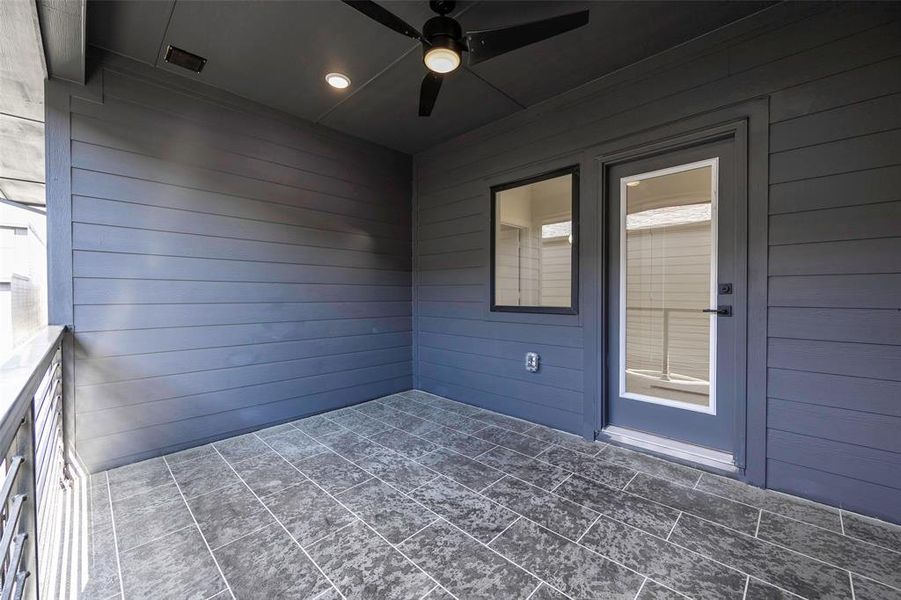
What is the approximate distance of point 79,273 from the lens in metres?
2.39

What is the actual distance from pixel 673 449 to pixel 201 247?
3.76 m

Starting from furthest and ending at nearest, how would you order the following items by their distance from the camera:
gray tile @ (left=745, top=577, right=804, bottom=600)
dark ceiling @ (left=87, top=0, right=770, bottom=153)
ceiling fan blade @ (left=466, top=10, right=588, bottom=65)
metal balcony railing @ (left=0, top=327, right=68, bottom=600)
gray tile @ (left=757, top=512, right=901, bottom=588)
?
dark ceiling @ (left=87, top=0, right=770, bottom=153) < ceiling fan blade @ (left=466, top=10, right=588, bottom=65) < gray tile @ (left=757, top=512, right=901, bottom=588) < gray tile @ (left=745, top=577, right=804, bottom=600) < metal balcony railing @ (left=0, top=327, right=68, bottom=600)

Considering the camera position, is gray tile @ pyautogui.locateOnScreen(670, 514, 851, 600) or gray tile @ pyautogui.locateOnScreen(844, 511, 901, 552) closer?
gray tile @ pyautogui.locateOnScreen(670, 514, 851, 600)

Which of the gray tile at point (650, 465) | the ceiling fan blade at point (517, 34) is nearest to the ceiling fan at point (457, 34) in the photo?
the ceiling fan blade at point (517, 34)

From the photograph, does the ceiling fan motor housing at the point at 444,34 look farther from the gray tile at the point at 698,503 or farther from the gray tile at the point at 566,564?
the gray tile at the point at 698,503

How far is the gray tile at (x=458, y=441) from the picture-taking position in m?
2.74

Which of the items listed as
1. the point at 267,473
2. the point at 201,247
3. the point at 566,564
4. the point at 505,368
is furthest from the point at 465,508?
the point at 201,247

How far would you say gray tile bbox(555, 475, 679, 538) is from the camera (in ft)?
6.13

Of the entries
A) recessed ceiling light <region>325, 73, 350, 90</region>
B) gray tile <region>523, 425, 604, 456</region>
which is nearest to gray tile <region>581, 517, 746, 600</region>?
gray tile <region>523, 425, 604, 456</region>

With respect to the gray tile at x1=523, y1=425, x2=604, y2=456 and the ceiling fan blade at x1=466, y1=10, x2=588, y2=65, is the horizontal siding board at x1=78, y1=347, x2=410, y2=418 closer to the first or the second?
the gray tile at x1=523, y1=425, x2=604, y2=456

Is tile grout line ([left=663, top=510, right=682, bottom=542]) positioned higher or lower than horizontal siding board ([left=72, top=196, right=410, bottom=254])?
lower

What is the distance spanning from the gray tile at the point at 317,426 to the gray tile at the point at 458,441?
0.81 m

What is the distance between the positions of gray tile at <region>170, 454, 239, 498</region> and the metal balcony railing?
22.6 inches

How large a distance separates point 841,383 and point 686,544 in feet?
4.07
